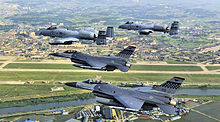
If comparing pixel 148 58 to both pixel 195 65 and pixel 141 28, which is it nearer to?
pixel 195 65

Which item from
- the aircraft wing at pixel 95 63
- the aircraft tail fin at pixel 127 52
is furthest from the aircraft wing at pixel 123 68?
the aircraft wing at pixel 95 63

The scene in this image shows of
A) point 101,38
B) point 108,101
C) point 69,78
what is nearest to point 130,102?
point 108,101

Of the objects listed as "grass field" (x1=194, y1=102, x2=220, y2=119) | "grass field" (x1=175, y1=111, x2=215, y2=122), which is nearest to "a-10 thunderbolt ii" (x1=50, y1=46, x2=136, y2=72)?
"grass field" (x1=175, y1=111, x2=215, y2=122)

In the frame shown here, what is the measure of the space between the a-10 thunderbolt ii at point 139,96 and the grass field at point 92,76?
53808 mm


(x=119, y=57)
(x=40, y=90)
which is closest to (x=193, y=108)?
(x=119, y=57)

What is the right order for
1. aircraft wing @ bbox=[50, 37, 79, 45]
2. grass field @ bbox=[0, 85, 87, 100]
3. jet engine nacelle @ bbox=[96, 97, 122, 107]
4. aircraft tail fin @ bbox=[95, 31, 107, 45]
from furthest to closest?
grass field @ bbox=[0, 85, 87, 100], aircraft wing @ bbox=[50, 37, 79, 45], aircraft tail fin @ bbox=[95, 31, 107, 45], jet engine nacelle @ bbox=[96, 97, 122, 107]

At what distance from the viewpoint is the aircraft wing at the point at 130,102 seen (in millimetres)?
31775

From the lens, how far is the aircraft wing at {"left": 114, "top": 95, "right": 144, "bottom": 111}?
31775mm

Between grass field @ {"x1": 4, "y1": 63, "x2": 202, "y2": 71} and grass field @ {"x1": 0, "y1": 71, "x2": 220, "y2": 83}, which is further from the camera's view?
grass field @ {"x1": 4, "y1": 63, "x2": 202, "y2": 71}

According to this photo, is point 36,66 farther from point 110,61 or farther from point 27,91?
point 110,61

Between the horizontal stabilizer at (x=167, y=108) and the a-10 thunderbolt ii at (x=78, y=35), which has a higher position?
the a-10 thunderbolt ii at (x=78, y=35)

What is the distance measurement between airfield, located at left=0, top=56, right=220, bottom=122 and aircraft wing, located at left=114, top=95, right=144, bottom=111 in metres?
35.6

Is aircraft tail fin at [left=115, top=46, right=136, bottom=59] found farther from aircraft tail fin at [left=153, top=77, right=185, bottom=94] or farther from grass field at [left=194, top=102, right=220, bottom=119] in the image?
grass field at [left=194, top=102, right=220, bottom=119]

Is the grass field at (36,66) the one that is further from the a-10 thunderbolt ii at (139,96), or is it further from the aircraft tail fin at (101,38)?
the a-10 thunderbolt ii at (139,96)
